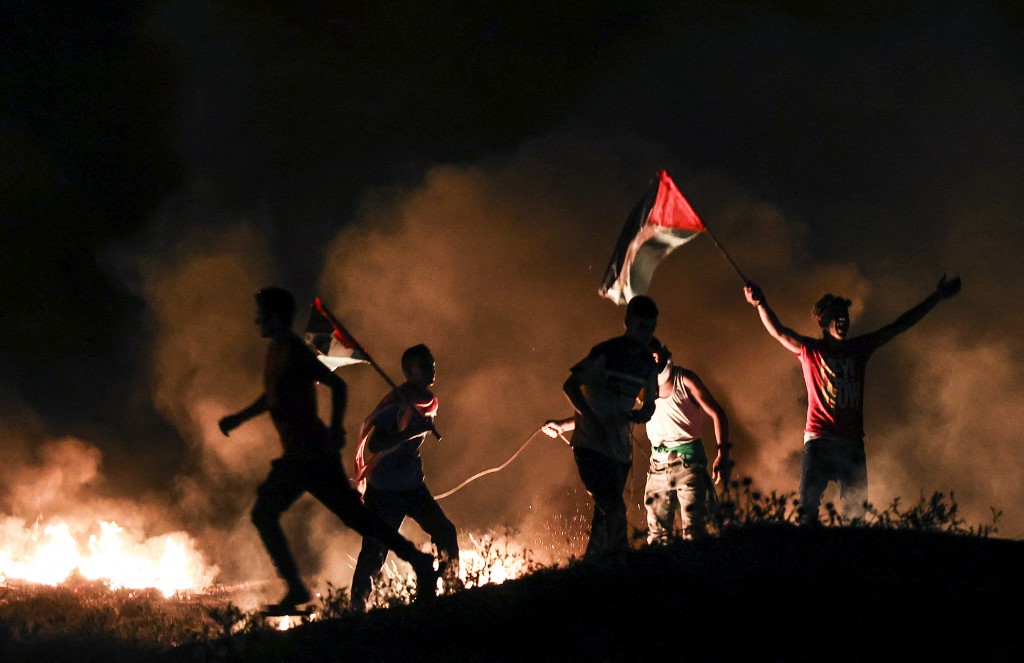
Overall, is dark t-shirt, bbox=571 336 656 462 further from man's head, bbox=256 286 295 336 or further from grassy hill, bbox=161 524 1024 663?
man's head, bbox=256 286 295 336

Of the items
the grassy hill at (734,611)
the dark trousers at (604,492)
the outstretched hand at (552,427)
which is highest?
the outstretched hand at (552,427)

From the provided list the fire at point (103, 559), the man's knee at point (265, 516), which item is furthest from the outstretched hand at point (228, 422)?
the fire at point (103, 559)

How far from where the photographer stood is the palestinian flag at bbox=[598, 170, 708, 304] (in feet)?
29.6

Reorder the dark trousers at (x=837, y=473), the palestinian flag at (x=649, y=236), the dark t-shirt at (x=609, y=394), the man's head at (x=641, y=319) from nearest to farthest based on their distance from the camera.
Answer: the dark t-shirt at (x=609, y=394), the man's head at (x=641, y=319), the dark trousers at (x=837, y=473), the palestinian flag at (x=649, y=236)

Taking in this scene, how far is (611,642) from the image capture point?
4883 mm

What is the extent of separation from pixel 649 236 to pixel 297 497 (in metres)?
3.97

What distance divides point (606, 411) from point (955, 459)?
8.43 m

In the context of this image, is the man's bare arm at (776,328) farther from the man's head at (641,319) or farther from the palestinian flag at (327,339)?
the palestinian flag at (327,339)

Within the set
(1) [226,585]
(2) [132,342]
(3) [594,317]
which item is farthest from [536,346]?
(2) [132,342]

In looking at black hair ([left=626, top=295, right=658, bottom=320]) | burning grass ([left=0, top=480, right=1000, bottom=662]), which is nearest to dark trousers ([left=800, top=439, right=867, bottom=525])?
burning grass ([left=0, top=480, right=1000, bottom=662])

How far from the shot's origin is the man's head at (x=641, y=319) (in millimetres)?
6906

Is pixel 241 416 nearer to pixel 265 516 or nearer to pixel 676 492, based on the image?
pixel 265 516

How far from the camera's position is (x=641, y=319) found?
690 cm

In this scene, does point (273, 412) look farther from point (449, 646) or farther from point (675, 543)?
point (675, 543)
